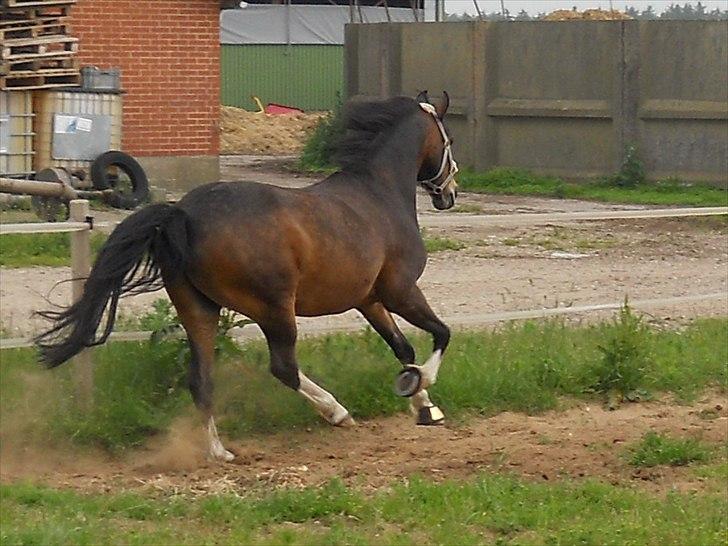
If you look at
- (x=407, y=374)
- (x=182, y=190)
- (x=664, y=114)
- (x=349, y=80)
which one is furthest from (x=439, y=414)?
(x=349, y=80)

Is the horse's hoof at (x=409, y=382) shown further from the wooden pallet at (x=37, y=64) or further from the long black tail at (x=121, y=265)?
the wooden pallet at (x=37, y=64)

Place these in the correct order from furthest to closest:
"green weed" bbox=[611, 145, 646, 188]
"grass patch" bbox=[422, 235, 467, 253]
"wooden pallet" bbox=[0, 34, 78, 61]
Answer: "green weed" bbox=[611, 145, 646, 188]
"wooden pallet" bbox=[0, 34, 78, 61]
"grass patch" bbox=[422, 235, 467, 253]

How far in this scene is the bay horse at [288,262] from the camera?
745cm

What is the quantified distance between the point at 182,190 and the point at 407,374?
11221 mm

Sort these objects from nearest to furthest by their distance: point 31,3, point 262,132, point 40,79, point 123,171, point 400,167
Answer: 1. point 400,167
2. point 31,3
3. point 40,79
4. point 123,171
5. point 262,132

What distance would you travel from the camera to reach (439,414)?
866 cm

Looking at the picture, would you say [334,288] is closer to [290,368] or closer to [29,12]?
[290,368]

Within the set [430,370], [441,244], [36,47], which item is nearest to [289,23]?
[36,47]

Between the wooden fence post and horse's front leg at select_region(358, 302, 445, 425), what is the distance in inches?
63.0

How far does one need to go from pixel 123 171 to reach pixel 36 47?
175 centimetres

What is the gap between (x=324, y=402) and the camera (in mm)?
8266

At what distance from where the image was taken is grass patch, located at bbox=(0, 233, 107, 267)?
11.3m

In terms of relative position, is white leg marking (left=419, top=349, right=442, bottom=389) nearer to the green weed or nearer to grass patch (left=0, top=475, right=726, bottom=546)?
grass patch (left=0, top=475, right=726, bottom=546)

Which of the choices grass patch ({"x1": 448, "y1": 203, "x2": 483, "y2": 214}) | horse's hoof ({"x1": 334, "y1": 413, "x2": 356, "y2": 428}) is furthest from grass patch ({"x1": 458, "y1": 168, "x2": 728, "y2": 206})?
horse's hoof ({"x1": 334, "y1": 413, "x2": 356, "y2": 428})
